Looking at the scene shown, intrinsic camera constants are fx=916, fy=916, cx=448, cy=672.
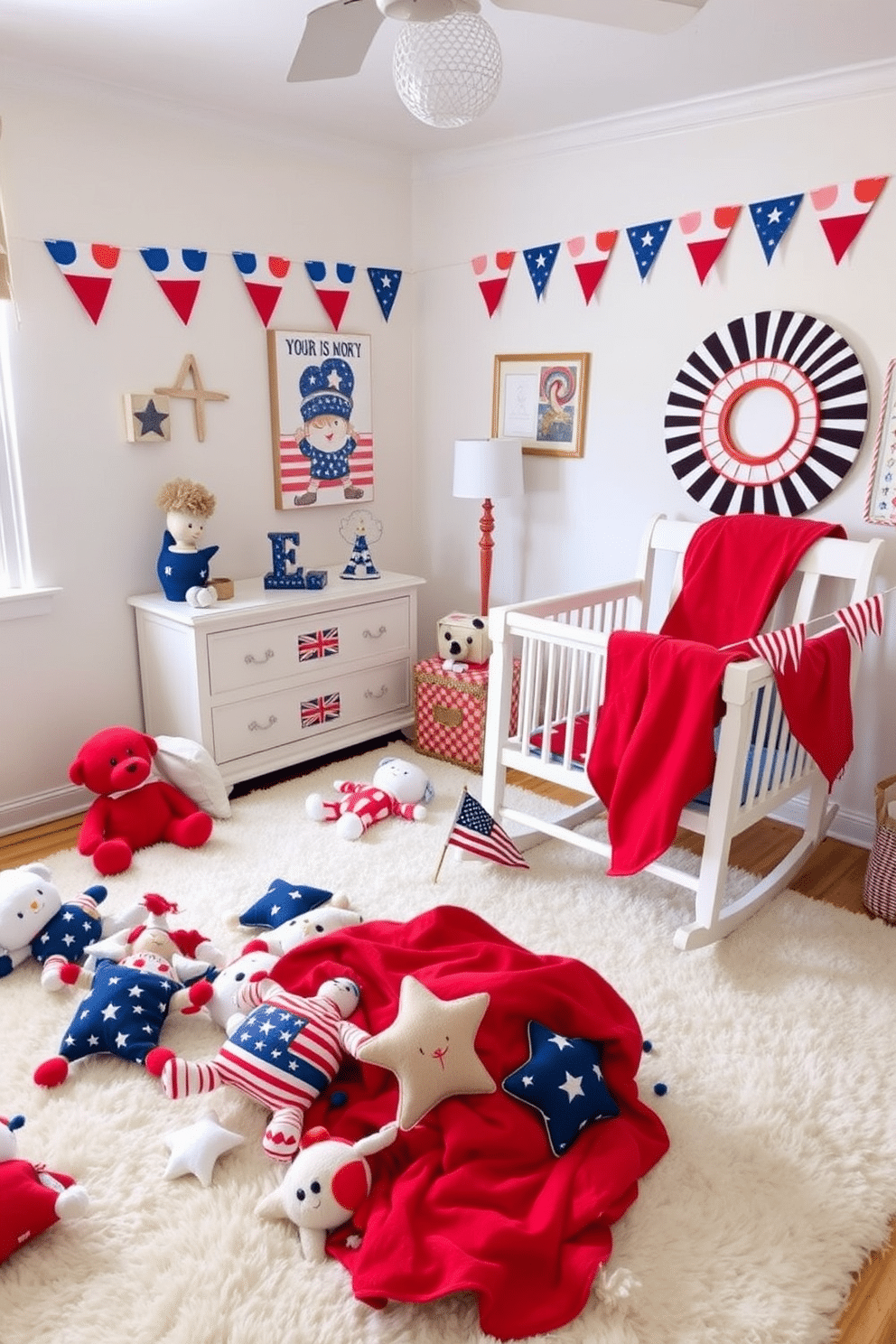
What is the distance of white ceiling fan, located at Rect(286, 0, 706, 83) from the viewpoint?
1.37 m

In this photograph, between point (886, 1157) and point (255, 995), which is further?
point (255, 995)

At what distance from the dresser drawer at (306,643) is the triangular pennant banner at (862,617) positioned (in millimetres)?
1634

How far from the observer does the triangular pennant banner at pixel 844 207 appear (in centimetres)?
249

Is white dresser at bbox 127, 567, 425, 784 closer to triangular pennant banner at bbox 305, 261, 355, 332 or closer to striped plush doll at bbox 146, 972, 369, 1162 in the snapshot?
triangular pennant banner at bbox 305, 261, 355, 332

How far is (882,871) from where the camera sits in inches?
93.4

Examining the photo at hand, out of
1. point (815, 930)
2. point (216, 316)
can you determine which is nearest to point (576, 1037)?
point (815, 930)

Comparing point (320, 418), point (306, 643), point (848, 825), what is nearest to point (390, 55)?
point (320, 418)

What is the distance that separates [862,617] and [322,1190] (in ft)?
5.86

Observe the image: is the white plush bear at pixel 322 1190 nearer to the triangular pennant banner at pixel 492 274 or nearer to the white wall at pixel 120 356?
the white wall at pixel 120 356

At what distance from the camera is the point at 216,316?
3102mm

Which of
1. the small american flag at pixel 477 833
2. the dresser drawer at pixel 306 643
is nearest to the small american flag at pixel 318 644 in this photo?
the dresser drawer at pixel 306 643

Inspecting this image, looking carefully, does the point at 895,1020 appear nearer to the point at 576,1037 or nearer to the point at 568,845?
the point at 576,1037

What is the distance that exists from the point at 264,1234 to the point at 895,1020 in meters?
1.38

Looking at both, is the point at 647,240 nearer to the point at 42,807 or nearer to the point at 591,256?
the point at 591,256
